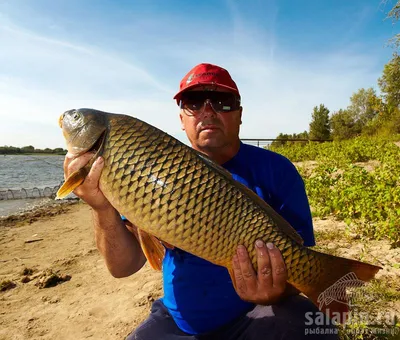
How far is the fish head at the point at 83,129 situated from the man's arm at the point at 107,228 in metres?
0.07

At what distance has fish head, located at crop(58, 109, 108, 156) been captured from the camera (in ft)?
6.57

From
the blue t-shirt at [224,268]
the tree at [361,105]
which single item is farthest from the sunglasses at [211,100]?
the tree at [361,105]

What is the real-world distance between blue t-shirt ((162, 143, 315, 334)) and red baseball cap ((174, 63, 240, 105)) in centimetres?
65

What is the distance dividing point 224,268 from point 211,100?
137 cm

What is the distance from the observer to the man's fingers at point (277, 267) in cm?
183

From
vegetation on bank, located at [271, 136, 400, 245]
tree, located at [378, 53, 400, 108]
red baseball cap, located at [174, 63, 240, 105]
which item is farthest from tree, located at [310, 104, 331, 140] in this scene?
red baseball cap, located at [174, 63, 240, 105]

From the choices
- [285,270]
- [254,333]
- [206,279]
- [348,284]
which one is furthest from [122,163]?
[348,284]

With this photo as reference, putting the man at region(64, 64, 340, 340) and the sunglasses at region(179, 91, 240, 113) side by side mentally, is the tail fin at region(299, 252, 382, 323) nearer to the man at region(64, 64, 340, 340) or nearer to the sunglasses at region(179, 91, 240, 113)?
the man at region(64, 64, 340, 340)

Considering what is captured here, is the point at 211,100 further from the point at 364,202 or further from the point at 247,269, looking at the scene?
the point at 364,202

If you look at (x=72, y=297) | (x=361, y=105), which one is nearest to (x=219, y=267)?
(x=72, y=297)

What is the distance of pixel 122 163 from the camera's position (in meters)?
1.88

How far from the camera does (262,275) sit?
191cm

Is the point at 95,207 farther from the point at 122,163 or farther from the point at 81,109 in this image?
the point at 81,109

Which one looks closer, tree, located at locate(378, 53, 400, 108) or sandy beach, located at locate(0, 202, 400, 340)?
sandy beach, located at locate(0, 202, 400, 340)
